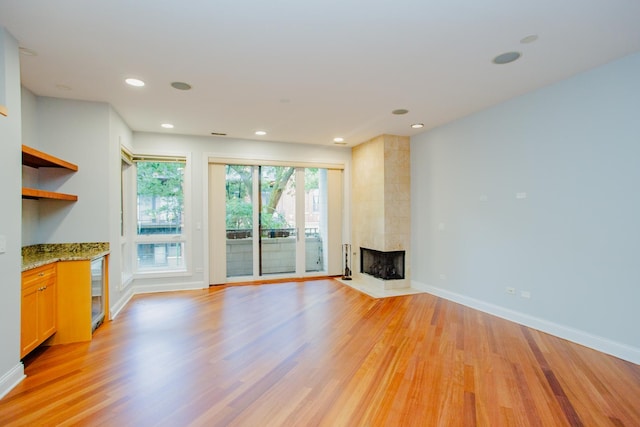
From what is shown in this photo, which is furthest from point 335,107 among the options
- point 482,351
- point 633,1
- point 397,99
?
point 482,351

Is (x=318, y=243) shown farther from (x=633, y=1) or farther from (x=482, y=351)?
(x=633, y=1)

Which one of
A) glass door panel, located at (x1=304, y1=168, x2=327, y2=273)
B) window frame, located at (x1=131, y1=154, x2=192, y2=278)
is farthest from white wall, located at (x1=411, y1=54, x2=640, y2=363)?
window frame, located at (x1=131, y1=154, x2=192, y2=278)

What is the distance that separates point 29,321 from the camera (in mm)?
2918

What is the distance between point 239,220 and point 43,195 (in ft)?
10.9

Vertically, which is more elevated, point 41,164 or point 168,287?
point 41,164

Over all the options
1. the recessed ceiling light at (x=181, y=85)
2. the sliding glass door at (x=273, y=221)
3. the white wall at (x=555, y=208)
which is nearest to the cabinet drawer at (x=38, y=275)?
the recessed ceiling light at (x=181, y=85)

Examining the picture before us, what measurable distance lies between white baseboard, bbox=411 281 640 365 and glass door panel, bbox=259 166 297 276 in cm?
312

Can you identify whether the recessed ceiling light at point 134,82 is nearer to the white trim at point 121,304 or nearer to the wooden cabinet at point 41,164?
the wooden cabinet at point 41,164

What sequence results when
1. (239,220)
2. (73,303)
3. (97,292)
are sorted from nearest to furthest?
(73,303), (97,292), (239,220)

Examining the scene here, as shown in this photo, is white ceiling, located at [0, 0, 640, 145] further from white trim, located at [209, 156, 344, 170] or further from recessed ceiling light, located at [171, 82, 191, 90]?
white trim, located at [209, 156, 344, 170]

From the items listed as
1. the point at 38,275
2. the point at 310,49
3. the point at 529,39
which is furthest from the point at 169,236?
the point at 529,39

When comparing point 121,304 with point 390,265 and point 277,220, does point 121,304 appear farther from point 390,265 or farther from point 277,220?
point 390,265

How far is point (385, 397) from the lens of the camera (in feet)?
7.91

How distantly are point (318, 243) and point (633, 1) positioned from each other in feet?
18.3
